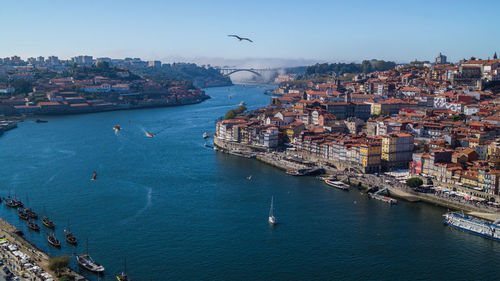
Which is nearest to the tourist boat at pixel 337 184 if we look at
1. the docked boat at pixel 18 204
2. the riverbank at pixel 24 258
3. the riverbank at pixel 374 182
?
the riverbank at pixel 374 182

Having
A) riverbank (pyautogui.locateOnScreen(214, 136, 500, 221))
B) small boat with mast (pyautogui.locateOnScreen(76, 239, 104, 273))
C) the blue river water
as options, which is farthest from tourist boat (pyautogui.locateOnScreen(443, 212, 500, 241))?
small boat with mast (pyautogui.locateOnScreen(76, 239, 104, 273))

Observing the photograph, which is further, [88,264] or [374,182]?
[374,182]

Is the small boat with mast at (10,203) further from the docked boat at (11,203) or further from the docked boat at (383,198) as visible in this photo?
the docked boat at (383,198)

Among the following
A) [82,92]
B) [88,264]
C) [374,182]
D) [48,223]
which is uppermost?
[82,92]

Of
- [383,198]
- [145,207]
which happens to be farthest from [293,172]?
[145,207]

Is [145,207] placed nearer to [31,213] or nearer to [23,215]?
[31,213]

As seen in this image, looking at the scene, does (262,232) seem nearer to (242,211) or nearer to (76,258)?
(242,211)
